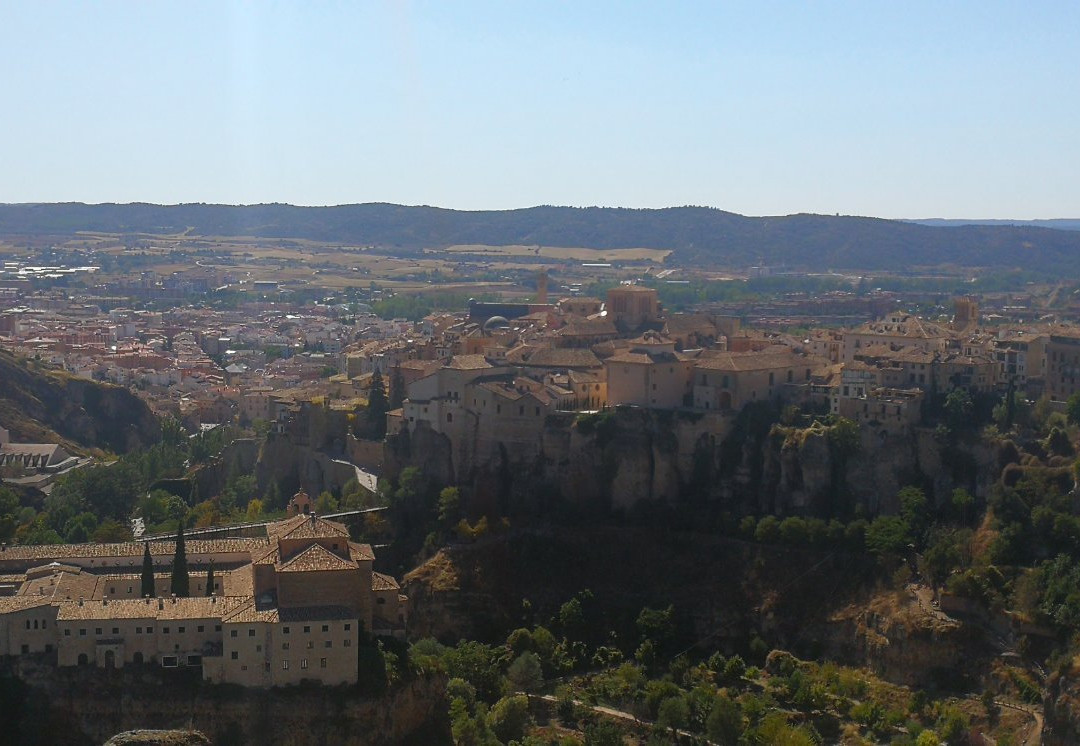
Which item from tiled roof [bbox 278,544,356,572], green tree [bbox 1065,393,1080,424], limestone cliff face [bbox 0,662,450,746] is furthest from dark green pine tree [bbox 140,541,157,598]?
green tree [bbox 1065,393,1080,424]

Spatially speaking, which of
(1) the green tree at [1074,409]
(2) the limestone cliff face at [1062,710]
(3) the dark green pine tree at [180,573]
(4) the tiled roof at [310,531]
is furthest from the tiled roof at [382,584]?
(1) the green tree at [1074,409]

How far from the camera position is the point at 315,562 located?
3791 cm

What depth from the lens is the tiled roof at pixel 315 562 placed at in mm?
37500

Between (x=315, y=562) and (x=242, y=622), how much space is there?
264 cm

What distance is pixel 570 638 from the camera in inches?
1828

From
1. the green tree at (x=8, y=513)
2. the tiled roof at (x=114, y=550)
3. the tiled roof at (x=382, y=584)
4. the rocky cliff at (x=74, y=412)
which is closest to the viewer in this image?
the tiled roof at (x=382, y=584)

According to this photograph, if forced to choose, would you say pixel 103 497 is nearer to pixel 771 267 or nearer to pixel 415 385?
pixel 415 385

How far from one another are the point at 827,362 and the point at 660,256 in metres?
132

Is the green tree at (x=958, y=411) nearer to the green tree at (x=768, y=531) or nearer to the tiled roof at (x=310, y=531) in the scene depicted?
the green tree at (x=768, y=531)

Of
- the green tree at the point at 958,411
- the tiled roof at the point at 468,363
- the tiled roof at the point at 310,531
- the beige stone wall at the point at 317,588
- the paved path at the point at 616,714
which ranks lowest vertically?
the paved path at the point at 616,714

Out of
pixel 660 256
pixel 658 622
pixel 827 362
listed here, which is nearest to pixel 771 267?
pixel 660 256

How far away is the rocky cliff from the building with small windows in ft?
125

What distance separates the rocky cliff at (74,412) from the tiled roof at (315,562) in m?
39.6

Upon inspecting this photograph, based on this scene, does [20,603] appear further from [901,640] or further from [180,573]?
[901,640]
